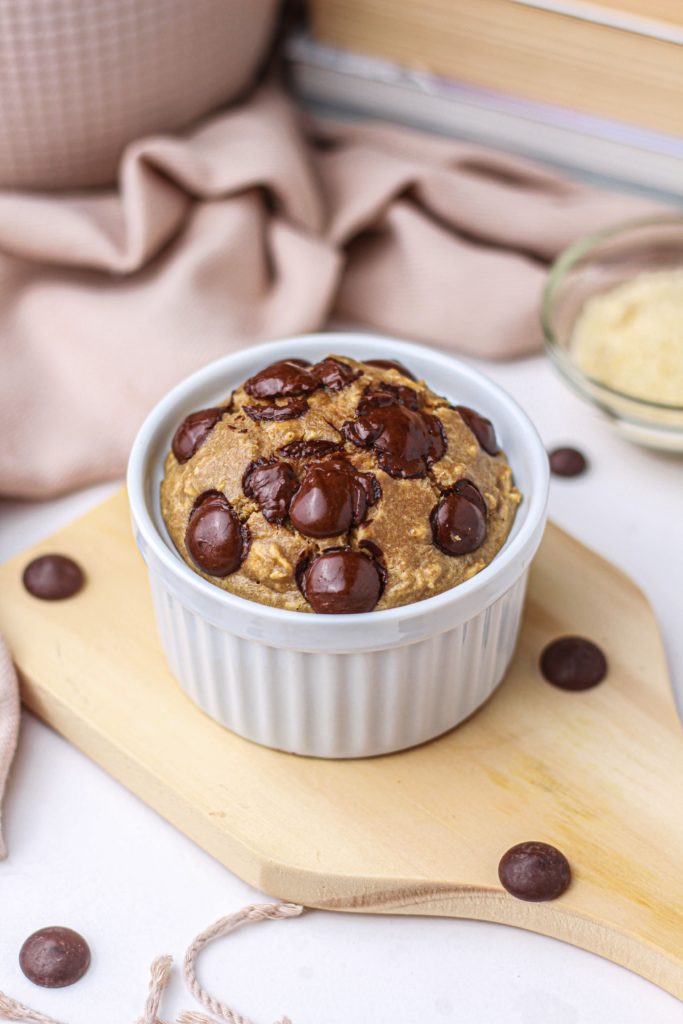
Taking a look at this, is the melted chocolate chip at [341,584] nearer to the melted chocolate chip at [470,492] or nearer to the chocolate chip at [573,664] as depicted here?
the melted chocolate chip at [470,492]

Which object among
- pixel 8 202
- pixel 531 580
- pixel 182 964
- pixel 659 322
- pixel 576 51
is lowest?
pixel 182 964

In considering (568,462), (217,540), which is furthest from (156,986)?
(568,462)

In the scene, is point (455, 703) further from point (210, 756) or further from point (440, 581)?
point (210, 756)

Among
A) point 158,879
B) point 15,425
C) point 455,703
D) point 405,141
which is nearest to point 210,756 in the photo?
point 158,879

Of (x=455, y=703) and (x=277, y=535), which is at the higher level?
(x=277, y=535)

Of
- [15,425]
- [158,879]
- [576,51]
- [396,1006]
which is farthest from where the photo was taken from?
[576,51]

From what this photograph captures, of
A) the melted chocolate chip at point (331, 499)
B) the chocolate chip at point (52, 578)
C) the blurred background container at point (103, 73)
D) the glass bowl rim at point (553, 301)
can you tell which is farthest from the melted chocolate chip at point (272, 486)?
the blurred background container at point (103, 73)

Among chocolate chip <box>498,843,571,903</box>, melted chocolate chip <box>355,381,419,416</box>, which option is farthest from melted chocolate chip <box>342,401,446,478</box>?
chocolate chip <box>498,843,571,903</box>
